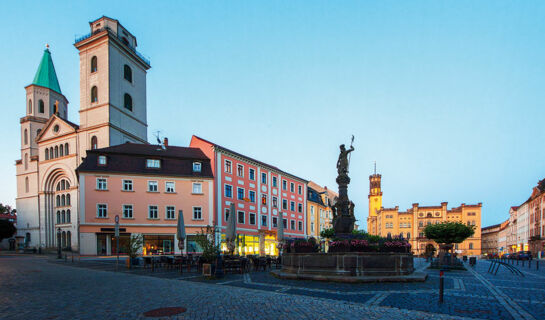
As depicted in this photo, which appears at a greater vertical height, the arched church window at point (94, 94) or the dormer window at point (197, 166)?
the arched church window at point (94, 94)

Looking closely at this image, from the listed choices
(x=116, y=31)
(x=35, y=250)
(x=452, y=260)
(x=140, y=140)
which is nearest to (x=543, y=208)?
(x=452, y=260)

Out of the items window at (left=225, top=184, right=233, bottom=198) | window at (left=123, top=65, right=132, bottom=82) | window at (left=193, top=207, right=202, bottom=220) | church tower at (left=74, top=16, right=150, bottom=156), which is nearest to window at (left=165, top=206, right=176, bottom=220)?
window at (left=193, top=207, right=202, bottom=220)

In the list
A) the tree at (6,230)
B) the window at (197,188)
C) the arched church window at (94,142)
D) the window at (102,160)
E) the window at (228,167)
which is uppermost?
the arched church window at (94,142)

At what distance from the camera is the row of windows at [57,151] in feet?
144

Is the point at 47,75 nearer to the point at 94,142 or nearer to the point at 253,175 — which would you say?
the point at 94,142

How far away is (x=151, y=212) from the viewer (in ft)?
109

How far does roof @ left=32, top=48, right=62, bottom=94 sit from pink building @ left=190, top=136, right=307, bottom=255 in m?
31.8

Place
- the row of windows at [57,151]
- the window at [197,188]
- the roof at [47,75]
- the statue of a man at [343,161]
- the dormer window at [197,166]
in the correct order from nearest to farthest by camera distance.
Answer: the statue of a man at [343,161] → the window at [197,188] → the dormer window at [197,166] → the row of windows at [57,151] → the roof at [47,75]

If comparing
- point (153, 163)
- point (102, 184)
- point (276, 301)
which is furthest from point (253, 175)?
point (276, 301)

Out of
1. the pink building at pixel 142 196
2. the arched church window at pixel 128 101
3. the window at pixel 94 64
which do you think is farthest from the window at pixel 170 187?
the window at pixel 94 64

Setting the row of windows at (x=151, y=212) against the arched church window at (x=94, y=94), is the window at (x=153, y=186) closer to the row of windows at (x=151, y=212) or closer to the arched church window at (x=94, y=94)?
the row of windows at (x=151, y=212)

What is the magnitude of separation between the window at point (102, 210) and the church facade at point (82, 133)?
10.1 meters

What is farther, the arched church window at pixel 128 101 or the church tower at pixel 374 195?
the church tower at pixel 374 195

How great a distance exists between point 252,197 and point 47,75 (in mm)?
41720
